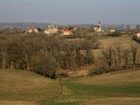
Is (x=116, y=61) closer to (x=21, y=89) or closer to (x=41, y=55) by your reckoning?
(x=41, y=55)

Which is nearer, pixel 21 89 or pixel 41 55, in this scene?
pixel 21 89

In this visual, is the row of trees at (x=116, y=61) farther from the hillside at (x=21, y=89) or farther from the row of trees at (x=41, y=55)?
the hillside at (x=21, y=89)

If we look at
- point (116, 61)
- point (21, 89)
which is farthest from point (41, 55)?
point (21, 89)

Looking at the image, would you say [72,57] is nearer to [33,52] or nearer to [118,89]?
[33,52]

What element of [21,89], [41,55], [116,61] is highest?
[21,89]

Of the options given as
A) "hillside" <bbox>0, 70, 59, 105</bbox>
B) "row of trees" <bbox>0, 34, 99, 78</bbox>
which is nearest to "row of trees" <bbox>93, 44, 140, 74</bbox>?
"row of trees" <bbox>0, 34, 99, 78</bbox>

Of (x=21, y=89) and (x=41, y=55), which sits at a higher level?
(x=21, y=89)

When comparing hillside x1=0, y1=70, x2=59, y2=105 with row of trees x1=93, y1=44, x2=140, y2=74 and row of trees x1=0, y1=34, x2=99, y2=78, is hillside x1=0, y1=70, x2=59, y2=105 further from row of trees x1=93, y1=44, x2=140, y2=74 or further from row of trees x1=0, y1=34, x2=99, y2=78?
Answer: row of trees x1=93, y1=44, x2=140, y2=74

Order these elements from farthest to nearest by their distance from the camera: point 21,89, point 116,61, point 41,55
→ point 116,61 → point 41,55 → point 21,89
